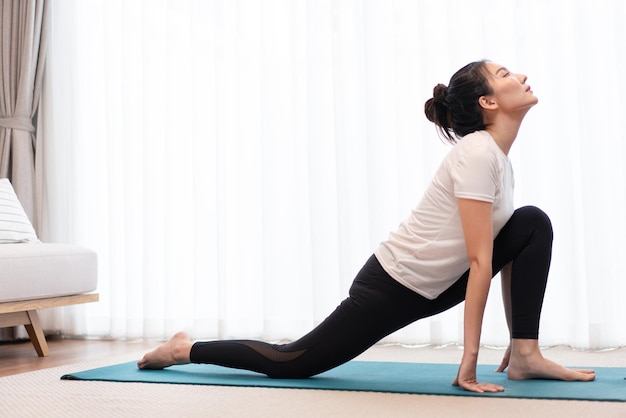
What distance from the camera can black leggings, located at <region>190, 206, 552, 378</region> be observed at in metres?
1.83

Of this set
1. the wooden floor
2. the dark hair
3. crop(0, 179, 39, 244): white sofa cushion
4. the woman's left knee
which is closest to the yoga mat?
the woman's left knee

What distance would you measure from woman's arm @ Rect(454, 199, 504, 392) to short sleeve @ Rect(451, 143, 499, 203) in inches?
0.8

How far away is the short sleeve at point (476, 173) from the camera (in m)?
1.72

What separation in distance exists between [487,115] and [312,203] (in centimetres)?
146

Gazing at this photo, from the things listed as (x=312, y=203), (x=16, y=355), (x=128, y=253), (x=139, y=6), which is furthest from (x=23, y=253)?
(x=139, y=6)

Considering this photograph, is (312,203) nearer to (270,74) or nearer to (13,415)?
(270,74)

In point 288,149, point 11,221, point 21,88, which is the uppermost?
point 21,88

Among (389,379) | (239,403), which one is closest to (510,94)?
(389,379)

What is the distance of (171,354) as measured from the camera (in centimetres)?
216

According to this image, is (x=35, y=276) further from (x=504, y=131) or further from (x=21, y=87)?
(x=504, y=131)

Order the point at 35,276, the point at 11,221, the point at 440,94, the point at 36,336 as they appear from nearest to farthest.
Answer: the point at 440,94 < the point at 35,276 < the point at 36,336 < the point at 11,221

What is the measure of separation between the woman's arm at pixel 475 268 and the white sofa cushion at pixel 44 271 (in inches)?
72.5

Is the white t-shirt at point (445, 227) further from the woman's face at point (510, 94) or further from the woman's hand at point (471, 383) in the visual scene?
the woman's hand at point (471, 383)

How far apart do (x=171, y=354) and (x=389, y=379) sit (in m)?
0.65
